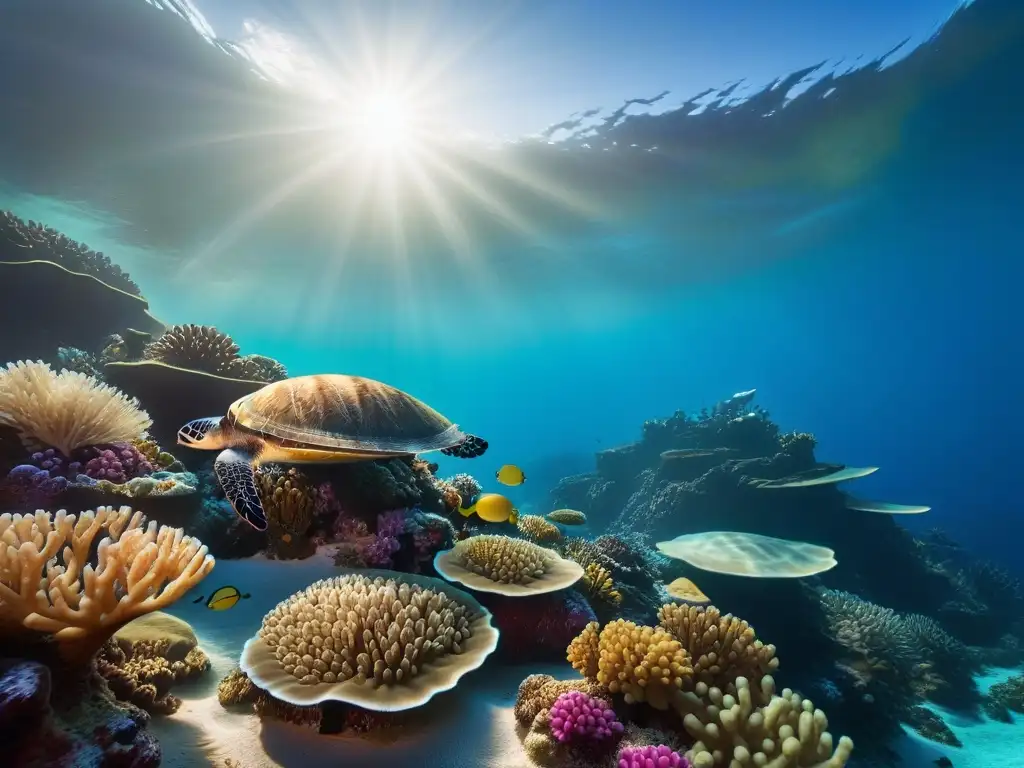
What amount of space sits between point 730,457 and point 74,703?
18.9 m

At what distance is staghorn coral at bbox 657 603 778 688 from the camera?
11.9 feet

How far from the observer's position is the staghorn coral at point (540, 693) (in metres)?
3.37

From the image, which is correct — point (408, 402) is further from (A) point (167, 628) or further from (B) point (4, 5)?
(B) point (4, 5)

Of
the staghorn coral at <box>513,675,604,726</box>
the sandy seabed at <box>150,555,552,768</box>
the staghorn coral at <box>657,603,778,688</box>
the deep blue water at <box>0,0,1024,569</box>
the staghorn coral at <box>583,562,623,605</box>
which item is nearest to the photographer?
the sandy seabed at <box>150,555,552,768</box>

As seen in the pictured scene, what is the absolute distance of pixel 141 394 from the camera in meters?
6.71

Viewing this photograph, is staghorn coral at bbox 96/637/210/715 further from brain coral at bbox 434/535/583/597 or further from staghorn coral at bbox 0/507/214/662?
brain coral at bbox 434/535/583/597

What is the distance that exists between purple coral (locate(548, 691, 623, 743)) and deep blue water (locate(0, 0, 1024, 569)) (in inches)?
853

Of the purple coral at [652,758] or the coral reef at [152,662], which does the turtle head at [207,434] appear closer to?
the coral reef at [152,662]

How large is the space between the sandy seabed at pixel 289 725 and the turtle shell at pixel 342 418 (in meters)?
1.73

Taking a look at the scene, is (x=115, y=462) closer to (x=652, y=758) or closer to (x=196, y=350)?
(x=196, y=350)

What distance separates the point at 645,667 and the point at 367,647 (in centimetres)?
208

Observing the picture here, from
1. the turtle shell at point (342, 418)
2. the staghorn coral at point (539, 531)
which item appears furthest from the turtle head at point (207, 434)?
the staghorn coral at point (539, 531)

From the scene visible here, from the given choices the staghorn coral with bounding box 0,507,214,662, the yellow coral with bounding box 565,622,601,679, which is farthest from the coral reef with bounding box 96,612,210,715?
the yellow coral with bounding box 565,622,601,679

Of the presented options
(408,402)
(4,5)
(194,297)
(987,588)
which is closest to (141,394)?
(408,402)
